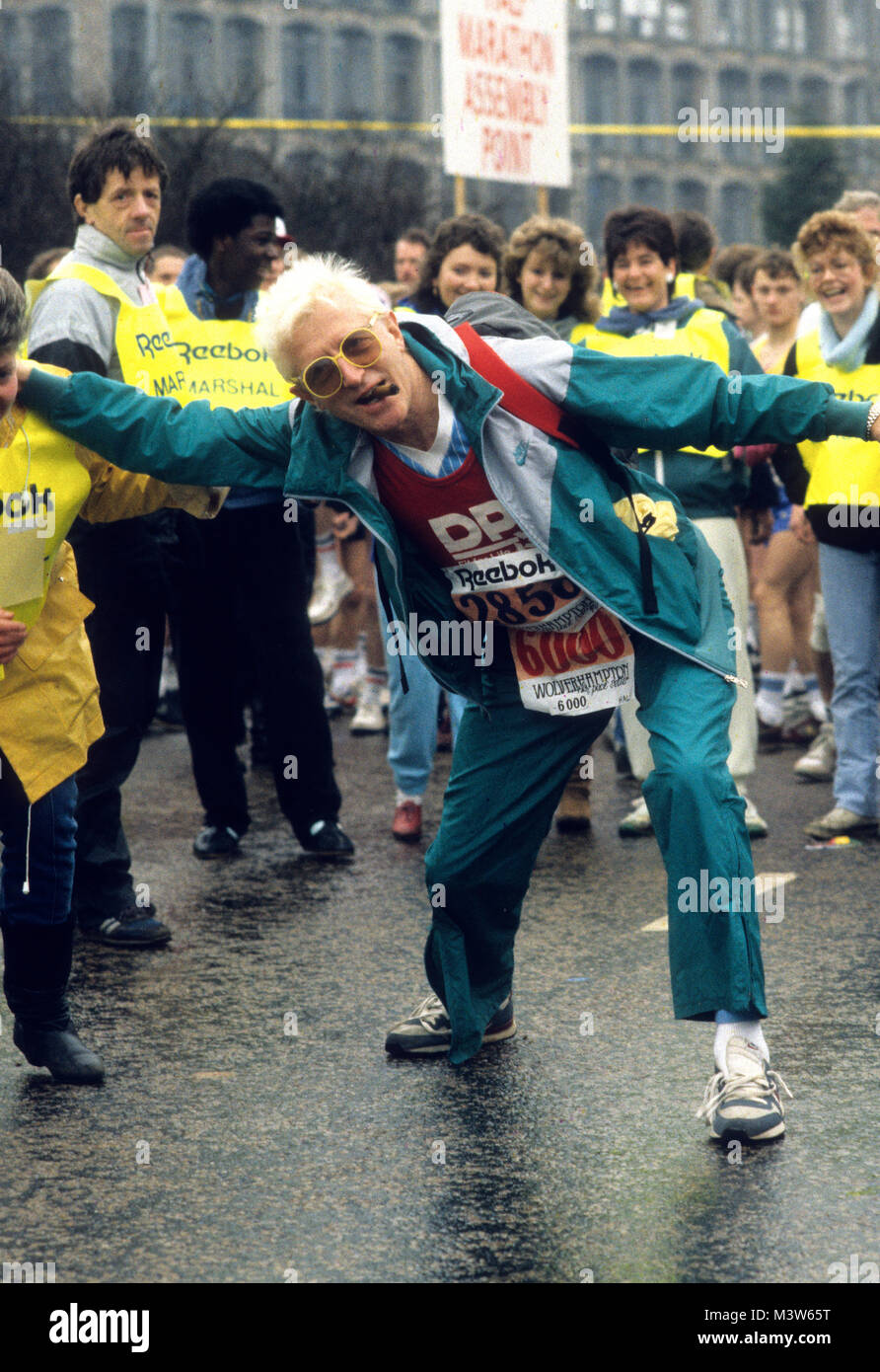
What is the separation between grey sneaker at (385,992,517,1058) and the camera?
4.43 meters

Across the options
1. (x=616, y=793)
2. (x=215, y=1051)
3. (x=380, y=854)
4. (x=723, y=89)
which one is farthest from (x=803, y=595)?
(x=723, y=89)

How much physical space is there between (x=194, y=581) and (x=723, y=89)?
76.1 m

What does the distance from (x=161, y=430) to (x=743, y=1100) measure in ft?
5.84

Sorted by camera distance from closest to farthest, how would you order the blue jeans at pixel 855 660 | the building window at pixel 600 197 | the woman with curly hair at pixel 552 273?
1. the blue jeans at pixel 855 660
2. the woman with curly hair at pixel 552 273
3. the building window at pixel 600 197

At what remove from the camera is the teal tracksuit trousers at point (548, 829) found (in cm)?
373

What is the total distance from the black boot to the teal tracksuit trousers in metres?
0.82

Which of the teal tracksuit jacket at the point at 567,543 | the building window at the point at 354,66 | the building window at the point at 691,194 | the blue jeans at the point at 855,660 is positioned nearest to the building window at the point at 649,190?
the building window at the point at 691,194

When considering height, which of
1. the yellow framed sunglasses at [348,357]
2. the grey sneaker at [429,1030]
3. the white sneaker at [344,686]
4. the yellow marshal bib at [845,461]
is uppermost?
the yellow framed sunglasses at [348,357]

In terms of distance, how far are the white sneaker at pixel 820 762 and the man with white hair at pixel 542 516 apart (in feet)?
13.4

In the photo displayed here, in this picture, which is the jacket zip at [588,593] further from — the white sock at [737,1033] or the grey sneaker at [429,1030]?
the grey sneaker at [429,1030]

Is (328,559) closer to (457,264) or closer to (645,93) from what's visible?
(457,264)

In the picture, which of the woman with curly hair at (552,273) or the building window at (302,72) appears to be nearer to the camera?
the woman with curly hair at (552,273)
